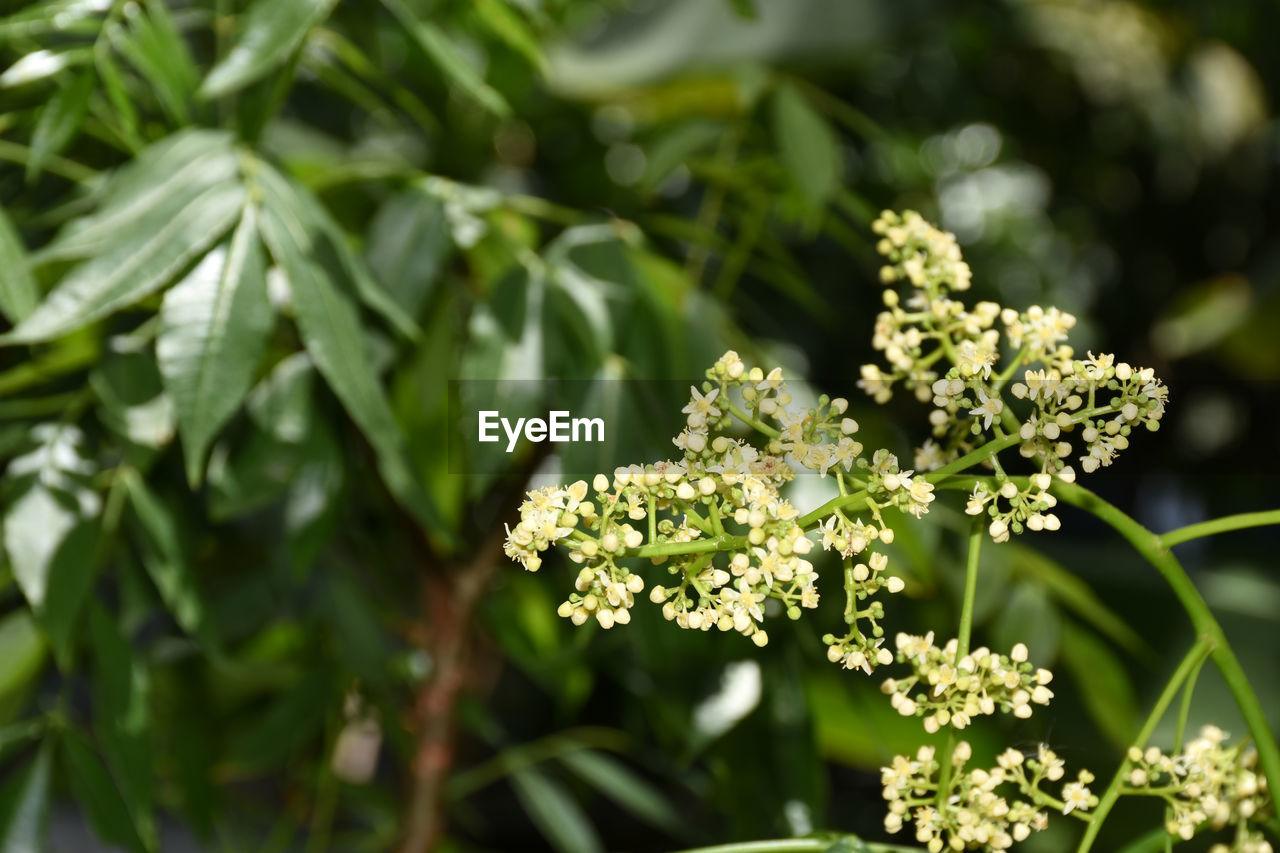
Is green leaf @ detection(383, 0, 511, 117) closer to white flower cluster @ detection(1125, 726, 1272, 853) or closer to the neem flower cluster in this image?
the neem flower cluster

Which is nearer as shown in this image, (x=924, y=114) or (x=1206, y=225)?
(x=924, y=114)

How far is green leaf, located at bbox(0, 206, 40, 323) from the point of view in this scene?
0.34 m

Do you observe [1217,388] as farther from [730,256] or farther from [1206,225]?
[730,256]

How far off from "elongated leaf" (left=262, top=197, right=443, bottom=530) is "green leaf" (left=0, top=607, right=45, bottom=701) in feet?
0.66

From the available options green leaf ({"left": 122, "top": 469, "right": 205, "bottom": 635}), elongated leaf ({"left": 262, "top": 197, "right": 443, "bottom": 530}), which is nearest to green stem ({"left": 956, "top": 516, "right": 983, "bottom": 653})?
elongated leaf ({"left": 262, "top": 197, "right": 443, "bottom": 530})

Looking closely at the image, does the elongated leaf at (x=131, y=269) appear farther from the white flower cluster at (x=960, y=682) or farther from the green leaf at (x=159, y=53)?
the white flower cluster at (x=960, y=682)

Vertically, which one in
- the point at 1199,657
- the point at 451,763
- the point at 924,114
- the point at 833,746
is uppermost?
the point at 1199,657

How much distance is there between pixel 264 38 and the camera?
0.35 m

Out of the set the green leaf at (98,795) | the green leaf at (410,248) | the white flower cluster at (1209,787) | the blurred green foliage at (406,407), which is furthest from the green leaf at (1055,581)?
the green leaf at (98,795)

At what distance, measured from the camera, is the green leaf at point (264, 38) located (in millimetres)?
339

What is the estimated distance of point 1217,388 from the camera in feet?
3.45

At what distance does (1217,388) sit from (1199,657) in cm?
92

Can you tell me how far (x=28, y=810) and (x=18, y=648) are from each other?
0.22 ft

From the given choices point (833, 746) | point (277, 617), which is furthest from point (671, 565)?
point (833, 746)
